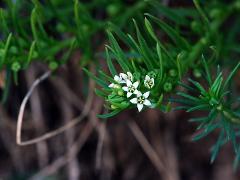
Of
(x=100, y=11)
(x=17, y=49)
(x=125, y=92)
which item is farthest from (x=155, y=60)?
(x=100, y=11)

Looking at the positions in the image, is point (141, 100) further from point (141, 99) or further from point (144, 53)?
point (144, 53)

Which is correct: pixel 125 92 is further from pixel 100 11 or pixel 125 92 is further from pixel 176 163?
pixel 176 163

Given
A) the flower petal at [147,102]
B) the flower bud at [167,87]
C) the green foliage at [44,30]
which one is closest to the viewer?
the flower petal at [147,102]

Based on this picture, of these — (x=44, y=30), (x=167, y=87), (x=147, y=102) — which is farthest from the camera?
(x=44, y=30)

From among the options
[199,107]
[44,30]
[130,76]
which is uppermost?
[44,30]

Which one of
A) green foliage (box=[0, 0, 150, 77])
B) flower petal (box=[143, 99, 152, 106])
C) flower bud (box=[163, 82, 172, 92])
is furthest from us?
green foliage (box=[0, 0, 150, 77])

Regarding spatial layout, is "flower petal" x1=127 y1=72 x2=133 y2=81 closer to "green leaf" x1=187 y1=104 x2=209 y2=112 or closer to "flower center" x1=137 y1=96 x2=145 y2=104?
"flower center" x1=137 y1=96 x2=145 y2=104

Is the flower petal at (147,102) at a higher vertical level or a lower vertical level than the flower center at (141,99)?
lower

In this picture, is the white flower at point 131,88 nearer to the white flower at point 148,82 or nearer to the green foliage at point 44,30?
the white flower at point 148,82

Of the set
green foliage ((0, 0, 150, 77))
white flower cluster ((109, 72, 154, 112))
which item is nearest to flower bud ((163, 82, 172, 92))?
white flower cluster ((109, 72, 154, 112))

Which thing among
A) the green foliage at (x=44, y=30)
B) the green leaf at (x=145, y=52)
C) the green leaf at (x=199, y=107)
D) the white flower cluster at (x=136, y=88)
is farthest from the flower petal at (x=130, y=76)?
the green foliage at (x=44, y=30)

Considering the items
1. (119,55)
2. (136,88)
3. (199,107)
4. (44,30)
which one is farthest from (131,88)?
(44,30)
